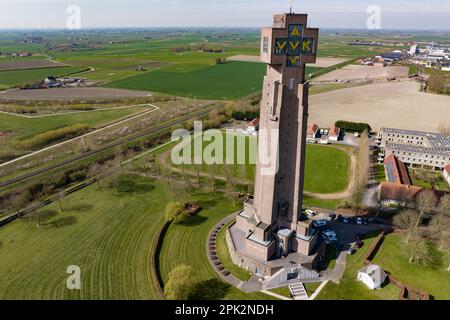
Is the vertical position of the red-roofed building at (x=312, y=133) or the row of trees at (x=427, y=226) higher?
the red-roofed building at (x=312, y=133)

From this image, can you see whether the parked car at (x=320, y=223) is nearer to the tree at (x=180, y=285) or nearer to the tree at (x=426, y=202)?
the tree at (x=426, y=202)

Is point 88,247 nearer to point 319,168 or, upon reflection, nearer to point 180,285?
point 180,285

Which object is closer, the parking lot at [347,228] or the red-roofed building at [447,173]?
the parking lot at [347,228]

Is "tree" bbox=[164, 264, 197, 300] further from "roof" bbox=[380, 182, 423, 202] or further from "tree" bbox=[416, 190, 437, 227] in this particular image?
"roof" bbox=[380, 182, 423, 202]

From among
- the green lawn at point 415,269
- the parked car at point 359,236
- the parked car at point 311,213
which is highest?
the parked car at point 311,213

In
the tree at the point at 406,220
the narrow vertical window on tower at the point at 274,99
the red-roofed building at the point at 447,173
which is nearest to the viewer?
the narrow vertical window on tower at the point at 274,99

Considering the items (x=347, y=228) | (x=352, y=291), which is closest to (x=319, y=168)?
(x=347, y=228)

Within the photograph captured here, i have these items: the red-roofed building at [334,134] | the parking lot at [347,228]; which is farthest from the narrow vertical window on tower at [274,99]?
the red-roofed building at [334,134]
